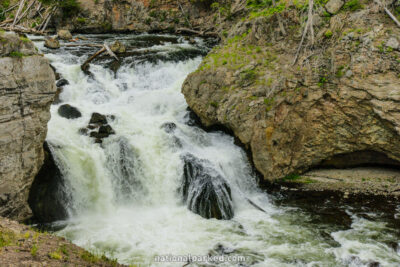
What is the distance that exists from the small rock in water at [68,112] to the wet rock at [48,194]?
8.67 ft

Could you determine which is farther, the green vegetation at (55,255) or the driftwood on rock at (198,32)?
the driftwood on rock at (198,32)

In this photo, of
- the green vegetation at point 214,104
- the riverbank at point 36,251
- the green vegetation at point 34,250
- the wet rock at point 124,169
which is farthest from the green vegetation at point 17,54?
the green vegetation at point 214,104

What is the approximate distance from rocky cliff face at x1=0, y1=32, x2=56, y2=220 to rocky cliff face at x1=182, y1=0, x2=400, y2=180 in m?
6.50

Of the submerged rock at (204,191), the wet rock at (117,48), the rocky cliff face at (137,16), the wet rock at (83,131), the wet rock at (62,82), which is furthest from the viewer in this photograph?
the rocky cliff face at (137,16)

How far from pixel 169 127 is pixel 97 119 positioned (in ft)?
9.72

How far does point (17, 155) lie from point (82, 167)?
2315 mm

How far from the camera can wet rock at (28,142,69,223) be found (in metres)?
10.1

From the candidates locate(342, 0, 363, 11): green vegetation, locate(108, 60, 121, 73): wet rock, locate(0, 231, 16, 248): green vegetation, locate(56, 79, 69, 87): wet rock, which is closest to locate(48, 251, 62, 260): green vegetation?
locate(0, 231, 16, 248): green vegetation

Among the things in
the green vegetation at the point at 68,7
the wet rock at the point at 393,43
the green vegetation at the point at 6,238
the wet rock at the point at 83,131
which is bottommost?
the green vegetation at the point at 6,238

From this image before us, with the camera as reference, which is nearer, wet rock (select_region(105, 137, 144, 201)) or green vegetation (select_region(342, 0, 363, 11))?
wet rock (select_region(105, 137, 144, 201))

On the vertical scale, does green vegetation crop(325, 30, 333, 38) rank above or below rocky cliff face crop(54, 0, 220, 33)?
below

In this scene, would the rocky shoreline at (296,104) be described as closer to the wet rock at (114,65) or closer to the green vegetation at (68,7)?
the wet rock at (114,65)

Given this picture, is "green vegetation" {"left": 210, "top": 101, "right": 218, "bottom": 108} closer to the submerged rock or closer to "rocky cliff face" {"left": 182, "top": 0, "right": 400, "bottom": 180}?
"rocky cliff face" {"left": 182, "top": 0, "right": 400, "bottom": 180}

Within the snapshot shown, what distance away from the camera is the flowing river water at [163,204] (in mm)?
8922
